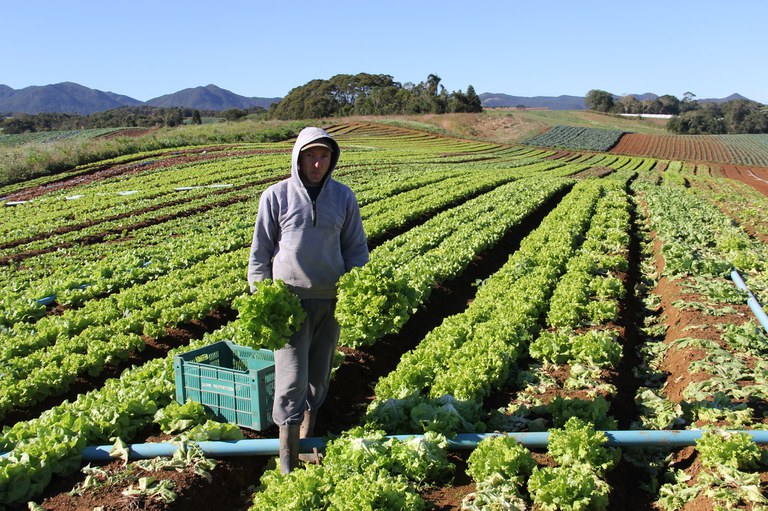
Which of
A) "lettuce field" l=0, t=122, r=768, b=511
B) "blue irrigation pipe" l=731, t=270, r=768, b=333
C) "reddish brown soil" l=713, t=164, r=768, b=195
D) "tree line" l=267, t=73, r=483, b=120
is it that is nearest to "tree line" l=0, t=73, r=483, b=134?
"tree line" l=267, t=73, r=483, b=120

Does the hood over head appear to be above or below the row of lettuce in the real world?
above

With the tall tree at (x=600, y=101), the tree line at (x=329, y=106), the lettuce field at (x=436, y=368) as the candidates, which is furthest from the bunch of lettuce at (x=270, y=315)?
the tall tree at (x=600, y=101)

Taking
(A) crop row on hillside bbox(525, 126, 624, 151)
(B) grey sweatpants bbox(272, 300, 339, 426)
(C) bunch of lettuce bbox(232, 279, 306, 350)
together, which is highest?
(A) crop row on hillside bbox(525, 126, 624, 151)

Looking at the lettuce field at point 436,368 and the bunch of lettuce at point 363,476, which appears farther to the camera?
the lettuce field at point 436,368

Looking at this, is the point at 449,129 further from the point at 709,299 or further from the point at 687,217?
the point at 709,299

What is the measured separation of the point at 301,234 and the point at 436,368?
3.08m

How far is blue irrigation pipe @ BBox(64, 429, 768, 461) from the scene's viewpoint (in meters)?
5.65

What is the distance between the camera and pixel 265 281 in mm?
5367

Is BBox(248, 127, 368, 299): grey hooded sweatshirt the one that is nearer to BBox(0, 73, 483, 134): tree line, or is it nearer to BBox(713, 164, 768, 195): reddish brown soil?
BBox(713, 164, 768, 195): reddish brown soil

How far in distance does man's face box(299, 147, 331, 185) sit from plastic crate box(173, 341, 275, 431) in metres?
1.85

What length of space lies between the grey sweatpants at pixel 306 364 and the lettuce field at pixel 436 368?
0.40 meters

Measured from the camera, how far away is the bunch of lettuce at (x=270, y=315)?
5.21 metres

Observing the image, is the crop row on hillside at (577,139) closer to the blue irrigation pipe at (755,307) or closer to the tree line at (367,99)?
the tree line at (367,99)

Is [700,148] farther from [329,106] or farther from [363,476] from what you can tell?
[363,476]
